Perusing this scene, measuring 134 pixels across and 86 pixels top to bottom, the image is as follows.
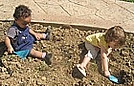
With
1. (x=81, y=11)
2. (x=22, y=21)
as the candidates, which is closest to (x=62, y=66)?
(x=22, y=21)

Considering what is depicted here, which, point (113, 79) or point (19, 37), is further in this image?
point (19, 37)

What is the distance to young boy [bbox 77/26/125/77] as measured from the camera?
4184mm

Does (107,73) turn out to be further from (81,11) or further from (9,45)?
(81,11)

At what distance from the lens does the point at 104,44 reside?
4324mm

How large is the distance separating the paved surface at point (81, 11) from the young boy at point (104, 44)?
0.82 meters

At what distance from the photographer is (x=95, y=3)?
20.6 ft

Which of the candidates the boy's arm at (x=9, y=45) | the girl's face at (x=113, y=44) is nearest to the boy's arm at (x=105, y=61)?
the girl's face at (x=113, y=44)

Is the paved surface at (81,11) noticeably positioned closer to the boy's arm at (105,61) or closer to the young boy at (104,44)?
the young boy at (104,44)

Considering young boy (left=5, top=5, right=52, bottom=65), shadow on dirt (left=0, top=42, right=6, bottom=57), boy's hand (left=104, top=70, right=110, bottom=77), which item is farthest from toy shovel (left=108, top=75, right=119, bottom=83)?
shadow on dirt (left=0, top=42, right=6, bottom=57)

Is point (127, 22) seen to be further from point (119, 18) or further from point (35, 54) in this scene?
point (35, 54)

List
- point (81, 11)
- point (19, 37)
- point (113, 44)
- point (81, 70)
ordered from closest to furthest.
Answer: point (81, 70), point (113, 44), point (19, 37), point (81, 11)

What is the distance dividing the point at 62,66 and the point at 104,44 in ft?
1.90

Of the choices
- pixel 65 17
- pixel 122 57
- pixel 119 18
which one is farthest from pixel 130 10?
pixel 122 57

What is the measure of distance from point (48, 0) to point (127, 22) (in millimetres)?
1476
